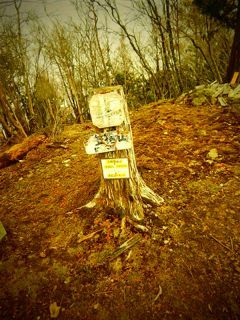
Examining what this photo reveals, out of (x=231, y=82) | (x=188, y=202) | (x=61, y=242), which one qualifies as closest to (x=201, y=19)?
(x=231, y=82)

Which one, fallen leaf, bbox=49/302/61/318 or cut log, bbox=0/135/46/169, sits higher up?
cut log, bbox=0/135/46/169

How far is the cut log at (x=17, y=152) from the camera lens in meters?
5.19

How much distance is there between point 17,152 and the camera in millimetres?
5375

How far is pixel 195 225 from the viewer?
2521 mm

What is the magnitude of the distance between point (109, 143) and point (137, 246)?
1.14m

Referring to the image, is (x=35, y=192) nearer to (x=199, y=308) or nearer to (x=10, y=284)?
(x=10, y=284)

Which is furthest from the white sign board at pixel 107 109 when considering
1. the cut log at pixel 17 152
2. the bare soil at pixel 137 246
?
the cut log at pixel 17 152

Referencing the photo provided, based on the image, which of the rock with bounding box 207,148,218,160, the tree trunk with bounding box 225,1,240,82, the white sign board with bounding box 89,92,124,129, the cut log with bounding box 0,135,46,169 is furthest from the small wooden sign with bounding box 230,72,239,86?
the cut log with bounding box 0,135,46,169

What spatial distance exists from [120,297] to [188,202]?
4.67 ft

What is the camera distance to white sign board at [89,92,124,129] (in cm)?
222

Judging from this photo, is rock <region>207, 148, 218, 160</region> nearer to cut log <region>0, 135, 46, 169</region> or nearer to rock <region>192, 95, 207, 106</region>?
rock <region>192, 95, 207, 106</region>

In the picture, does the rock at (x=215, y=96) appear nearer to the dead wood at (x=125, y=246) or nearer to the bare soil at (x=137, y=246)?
the bare soil at (x=137, y=246)

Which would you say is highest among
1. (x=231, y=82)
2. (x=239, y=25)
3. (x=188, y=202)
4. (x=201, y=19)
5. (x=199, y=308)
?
(x=201, y=19)

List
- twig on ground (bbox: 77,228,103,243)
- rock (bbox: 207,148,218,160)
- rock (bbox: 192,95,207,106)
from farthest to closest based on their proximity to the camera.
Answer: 1. rock (bbox: 192,95,207,106)
2. rock (bbox: 207,148,218,160)
3. twig on ground (bbox: 77,228,103,243)
